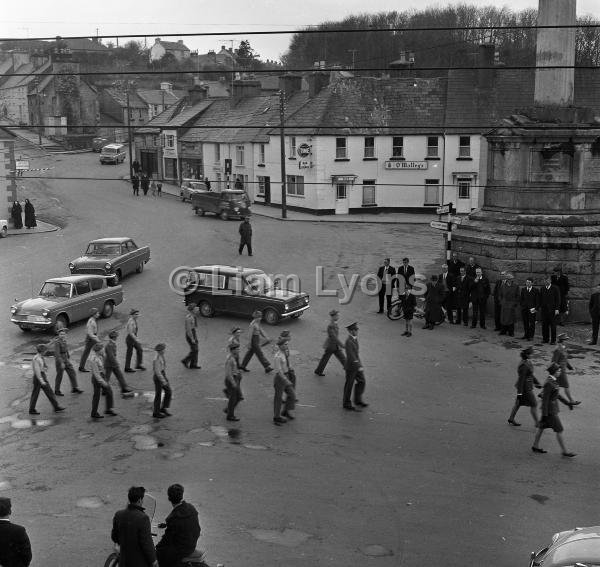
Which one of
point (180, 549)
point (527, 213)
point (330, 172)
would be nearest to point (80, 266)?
point (527, 213)

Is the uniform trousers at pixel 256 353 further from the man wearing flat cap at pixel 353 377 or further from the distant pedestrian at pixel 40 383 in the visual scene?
the distant pedestrian at pixel 40 383

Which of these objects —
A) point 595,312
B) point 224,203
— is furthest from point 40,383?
point 224,203

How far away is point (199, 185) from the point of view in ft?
177

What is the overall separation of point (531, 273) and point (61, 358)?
13.4 meters

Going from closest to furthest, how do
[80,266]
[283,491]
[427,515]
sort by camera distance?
[427,515] → [283,491] → [80,266]

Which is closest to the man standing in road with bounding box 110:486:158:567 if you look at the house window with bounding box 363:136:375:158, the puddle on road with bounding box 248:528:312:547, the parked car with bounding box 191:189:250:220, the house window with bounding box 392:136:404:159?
the puddle on road with bounding box 248:528:312:547

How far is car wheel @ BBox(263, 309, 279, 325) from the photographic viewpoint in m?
22.6

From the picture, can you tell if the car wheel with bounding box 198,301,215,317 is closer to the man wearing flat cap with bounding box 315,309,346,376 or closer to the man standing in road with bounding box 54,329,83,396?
the man wearing flat cap with bounding box 315,309,346,376

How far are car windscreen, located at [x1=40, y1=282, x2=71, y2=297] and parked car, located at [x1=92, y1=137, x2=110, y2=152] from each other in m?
64.8

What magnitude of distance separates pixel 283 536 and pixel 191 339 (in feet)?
27.5

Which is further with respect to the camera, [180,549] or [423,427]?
[423,427]

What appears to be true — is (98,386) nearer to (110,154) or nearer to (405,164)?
(405,164)

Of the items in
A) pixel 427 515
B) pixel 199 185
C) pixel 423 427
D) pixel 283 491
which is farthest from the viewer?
pixel 199 185

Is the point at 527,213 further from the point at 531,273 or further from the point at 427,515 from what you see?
the point at 427,515
